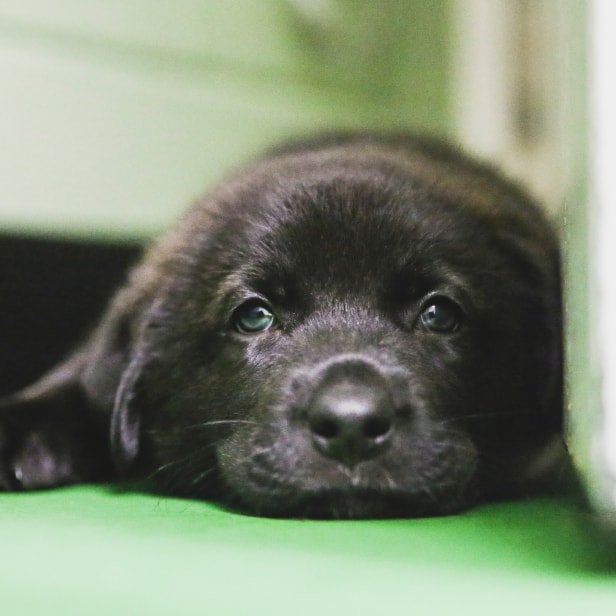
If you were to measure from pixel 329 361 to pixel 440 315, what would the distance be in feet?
0.87

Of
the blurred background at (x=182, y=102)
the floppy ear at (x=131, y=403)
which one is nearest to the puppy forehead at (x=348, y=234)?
the floppy ear at (x=131, y=403)

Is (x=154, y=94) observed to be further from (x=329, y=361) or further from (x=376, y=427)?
(x=376, y=427)

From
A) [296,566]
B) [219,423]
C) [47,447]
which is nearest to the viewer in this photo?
[296,566]

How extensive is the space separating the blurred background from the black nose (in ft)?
3.98

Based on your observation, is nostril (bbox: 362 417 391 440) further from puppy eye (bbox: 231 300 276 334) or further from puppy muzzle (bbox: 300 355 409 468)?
puppy eye (bbox: 231 300 276 334)

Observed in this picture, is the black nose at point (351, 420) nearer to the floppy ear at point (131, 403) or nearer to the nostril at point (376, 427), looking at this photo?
the nostril at point (376, 427)

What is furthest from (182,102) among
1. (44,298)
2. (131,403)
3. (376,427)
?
(376,427)

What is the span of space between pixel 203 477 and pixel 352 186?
0.53 m

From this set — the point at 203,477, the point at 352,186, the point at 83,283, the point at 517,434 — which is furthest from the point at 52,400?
the point at 83,283

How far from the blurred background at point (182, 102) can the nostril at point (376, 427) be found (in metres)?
1.21

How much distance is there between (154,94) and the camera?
3.29 metres

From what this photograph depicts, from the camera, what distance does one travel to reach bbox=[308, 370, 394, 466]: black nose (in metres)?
1.28

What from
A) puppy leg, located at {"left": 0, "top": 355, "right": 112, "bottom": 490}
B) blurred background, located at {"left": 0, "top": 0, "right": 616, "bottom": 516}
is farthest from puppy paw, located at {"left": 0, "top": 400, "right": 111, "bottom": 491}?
blurred background, located at {"left": 0, "top": 0, "right": 616, "bottom": 516}

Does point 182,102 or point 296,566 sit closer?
point 296,566
